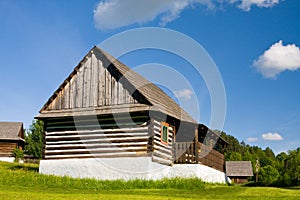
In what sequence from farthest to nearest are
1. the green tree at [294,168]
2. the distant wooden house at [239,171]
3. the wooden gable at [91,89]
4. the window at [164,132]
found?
the distant wooden house at [239,171], the green tree at [294,168], the window at [164,132], the wooden gable at [91,89]

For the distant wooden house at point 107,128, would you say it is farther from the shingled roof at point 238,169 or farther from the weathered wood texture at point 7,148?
the shingled roof at point 238,169

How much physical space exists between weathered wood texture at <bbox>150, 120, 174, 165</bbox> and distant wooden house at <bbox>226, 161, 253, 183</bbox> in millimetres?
39522

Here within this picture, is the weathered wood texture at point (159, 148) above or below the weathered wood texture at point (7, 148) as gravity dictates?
below

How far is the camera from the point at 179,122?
2830 cm

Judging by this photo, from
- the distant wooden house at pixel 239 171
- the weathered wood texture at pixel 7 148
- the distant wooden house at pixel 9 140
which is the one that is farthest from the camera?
the distant wooden house at pixel 239 171

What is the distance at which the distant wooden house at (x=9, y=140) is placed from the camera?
53656mm

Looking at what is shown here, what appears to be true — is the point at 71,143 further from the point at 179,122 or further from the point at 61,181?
the point at 179,122

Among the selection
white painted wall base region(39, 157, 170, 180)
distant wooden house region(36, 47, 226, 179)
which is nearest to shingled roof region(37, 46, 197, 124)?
distant wooden house region(36, 47, 226, 179)

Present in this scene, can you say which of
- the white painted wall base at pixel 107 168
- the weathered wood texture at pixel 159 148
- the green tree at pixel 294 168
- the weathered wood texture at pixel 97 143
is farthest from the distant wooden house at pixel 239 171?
the weathered wood texture at pixel 97 143

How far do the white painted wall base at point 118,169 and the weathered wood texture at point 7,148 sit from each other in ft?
99.7

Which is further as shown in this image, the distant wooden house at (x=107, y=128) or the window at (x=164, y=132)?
the window at (x=164, y=132)

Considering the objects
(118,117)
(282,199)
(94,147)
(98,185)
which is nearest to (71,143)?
(94,147)

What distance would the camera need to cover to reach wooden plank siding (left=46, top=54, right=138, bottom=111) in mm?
25203

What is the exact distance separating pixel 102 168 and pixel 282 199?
11.3m
